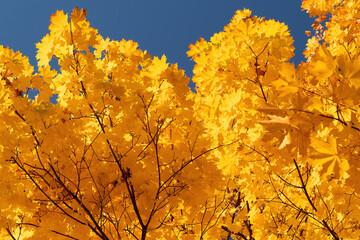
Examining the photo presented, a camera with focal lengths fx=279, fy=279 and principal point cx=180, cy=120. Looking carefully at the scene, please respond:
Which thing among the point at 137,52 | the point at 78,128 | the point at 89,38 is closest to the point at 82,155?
the point at 78,128

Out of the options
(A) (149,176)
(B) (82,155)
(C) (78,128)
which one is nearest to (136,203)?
(A) (149,176)

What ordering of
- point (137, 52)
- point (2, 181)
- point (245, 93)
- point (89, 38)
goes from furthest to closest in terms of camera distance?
point (137, 52) → point (245, 93) → point (89, 38) → point (2, 181)

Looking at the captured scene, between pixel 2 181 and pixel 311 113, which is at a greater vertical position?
pixel 2 181

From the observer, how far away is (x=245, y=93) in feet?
8.82

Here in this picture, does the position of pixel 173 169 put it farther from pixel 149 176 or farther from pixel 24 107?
pixel 24 107

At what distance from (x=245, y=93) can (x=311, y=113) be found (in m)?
1.67

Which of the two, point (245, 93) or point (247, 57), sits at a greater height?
point (247, 57)

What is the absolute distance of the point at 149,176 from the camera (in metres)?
2.07

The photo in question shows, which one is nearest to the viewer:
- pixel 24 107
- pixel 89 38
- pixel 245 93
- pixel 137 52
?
pixel 24 107

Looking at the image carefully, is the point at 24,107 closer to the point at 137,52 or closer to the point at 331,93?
the point at 137,52

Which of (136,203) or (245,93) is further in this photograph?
(245,93)

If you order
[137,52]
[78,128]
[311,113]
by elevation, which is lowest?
[311,113]

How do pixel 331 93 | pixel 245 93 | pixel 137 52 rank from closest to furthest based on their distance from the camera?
pixel 331 93 < pixel 245 93 < pixel 137 52

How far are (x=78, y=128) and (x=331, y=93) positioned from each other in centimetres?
182
